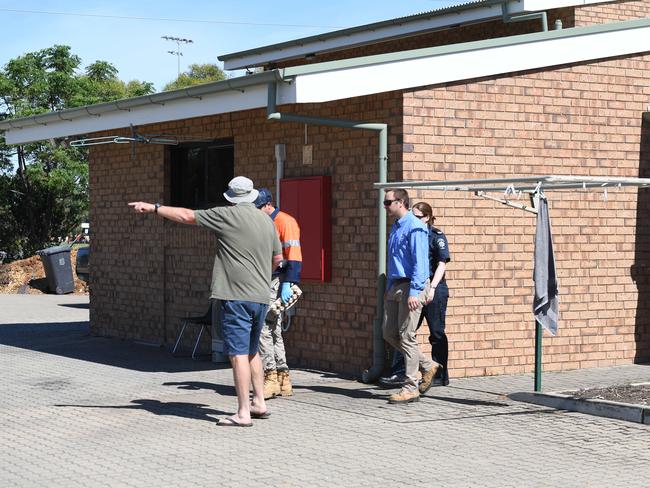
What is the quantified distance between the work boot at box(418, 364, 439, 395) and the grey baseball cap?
2.47 meters

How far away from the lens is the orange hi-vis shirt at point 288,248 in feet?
34.2

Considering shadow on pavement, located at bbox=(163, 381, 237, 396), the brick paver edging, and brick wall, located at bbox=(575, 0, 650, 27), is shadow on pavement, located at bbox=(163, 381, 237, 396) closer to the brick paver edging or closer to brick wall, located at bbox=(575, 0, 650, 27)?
the brick paver edging

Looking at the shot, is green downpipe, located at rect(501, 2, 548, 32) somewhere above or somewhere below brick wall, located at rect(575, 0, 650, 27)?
below

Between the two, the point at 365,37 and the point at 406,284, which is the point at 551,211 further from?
the point at 365,37

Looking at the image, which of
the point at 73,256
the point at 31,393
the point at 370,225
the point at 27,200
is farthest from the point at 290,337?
the point at 27,200

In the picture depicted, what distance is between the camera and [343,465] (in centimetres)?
778

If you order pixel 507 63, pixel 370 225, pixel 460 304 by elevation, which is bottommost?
pixel 460 304

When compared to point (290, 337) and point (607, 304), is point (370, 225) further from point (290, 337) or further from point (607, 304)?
point (607, 304)

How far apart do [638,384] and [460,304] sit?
1.96 metres

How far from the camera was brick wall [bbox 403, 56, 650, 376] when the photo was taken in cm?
1176

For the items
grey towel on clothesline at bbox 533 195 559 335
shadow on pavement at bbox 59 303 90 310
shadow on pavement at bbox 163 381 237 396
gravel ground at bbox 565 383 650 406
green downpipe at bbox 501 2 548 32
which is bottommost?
shadow on pavement at bbox 59 303 90 310

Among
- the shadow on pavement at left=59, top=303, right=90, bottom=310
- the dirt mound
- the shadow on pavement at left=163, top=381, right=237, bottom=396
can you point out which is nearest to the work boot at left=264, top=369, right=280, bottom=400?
the shadow on pavement at left=163, top=381, right=237, bottom=396

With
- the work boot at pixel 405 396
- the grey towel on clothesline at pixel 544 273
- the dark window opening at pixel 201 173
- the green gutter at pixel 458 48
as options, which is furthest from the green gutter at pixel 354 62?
the work boot at pixel 405 396

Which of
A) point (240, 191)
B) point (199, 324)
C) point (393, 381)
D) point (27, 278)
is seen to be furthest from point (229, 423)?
point (27, 278)
